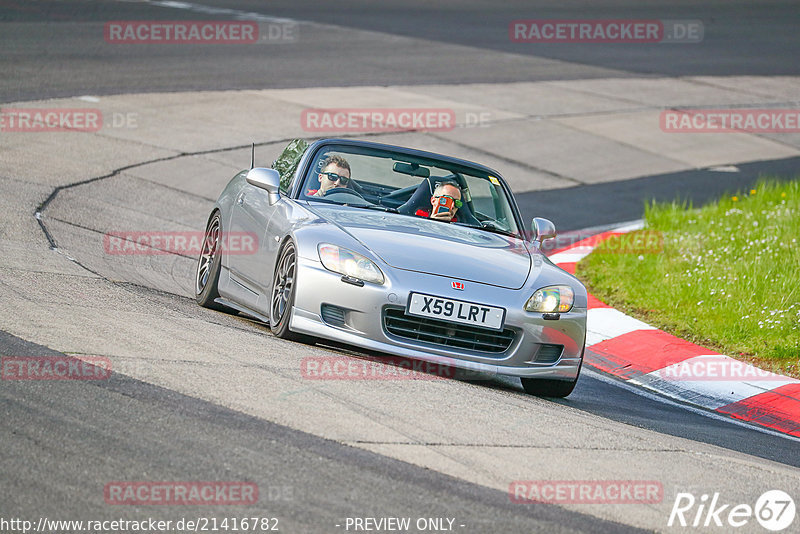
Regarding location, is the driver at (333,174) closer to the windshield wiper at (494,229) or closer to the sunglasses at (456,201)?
the sunglasses at (456,201)

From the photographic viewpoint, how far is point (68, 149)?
528 inches

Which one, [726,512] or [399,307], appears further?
[399,307]

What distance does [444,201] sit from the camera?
790 cm

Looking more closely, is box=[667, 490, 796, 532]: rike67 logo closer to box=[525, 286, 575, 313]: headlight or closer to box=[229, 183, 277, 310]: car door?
box=[525, 286, 575, 313]: headlight

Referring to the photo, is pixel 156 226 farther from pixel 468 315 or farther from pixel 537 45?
pixel 537 45

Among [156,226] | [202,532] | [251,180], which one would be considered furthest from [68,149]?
[202,532]

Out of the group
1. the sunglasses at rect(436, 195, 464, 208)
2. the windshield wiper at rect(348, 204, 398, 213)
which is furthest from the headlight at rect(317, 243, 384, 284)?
the sunglasses at rect(436, 195, 464, 208)

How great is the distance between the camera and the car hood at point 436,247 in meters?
6.60

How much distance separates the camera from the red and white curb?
7785mm

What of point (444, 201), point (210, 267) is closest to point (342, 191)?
point (444, 201)

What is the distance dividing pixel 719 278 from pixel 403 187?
12.5 ft

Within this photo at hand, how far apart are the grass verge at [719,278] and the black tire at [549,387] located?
2.36 metres

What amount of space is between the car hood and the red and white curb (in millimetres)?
1681

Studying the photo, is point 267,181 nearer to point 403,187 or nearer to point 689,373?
point 403,187
